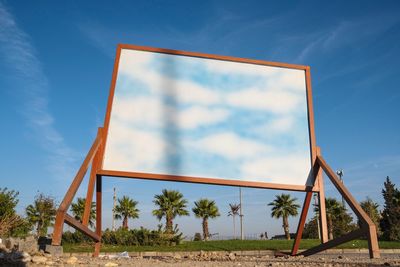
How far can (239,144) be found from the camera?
6707 mm

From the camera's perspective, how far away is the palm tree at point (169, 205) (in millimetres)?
33472

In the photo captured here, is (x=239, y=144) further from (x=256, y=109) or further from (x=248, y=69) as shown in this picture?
(x=248, y=69)

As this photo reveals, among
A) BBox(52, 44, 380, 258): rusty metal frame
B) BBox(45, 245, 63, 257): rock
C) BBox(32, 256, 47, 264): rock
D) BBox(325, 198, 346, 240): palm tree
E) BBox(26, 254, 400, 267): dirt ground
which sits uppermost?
BBox(325, 198, 346, 240): palm tree

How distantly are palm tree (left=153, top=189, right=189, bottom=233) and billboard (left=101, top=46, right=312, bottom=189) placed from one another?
90.5ft

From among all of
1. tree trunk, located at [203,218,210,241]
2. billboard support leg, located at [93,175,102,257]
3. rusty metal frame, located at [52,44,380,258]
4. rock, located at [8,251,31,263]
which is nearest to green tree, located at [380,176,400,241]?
tree trunk, located at [203,218,210,241]

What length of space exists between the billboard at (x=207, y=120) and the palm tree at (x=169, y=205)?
27.6 m

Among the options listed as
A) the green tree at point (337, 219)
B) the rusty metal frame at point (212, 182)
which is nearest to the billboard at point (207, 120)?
the rusty metal frame at point (212, 182)

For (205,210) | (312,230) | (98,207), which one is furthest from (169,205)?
(98,207)

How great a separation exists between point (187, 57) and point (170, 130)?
157cm

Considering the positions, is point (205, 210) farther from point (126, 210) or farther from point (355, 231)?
point (355, 231)

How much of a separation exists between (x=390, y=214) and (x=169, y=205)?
60.4ft

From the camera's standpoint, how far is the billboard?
6.26 meters

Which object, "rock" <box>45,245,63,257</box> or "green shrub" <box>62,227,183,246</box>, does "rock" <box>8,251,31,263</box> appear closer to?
"rock" <box>45,245,63,257</box>

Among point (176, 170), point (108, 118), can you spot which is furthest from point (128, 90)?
point (176, 170)
